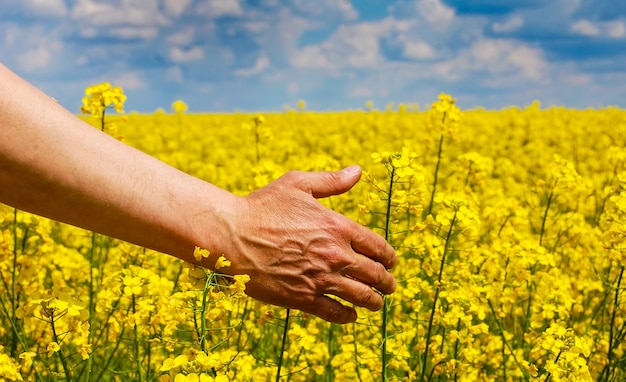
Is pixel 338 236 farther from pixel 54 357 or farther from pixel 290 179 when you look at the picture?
pixel 54 357

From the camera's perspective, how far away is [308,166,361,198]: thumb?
2180 millimetres

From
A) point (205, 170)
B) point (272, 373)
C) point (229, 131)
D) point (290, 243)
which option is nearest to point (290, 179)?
point (290, 243)

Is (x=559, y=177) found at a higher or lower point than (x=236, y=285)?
higher

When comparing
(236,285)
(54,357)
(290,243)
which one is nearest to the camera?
(236,285)

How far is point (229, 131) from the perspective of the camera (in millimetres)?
15617

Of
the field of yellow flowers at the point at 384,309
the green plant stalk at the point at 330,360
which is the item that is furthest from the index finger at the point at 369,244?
the green plant stalk at the point at 330,360

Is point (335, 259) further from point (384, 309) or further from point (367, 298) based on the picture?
point (384, 309)

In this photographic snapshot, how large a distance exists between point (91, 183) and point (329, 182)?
2.23 ft

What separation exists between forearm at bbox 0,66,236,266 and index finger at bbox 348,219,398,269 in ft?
1.18

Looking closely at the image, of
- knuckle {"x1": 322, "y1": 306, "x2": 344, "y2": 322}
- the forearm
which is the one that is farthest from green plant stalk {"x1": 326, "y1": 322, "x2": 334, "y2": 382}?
the forearm

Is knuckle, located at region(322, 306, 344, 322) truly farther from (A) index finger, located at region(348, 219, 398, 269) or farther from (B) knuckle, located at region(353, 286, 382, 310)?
(A) index finger, located at region(348, 219, 398, 269)

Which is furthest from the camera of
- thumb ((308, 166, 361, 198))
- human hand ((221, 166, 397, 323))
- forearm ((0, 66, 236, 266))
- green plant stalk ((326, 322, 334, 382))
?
green plant stalk ((326, 322, 334, 382))

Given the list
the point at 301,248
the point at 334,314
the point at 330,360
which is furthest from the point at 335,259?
the point at 330,360

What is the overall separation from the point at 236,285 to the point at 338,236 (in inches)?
16.7
